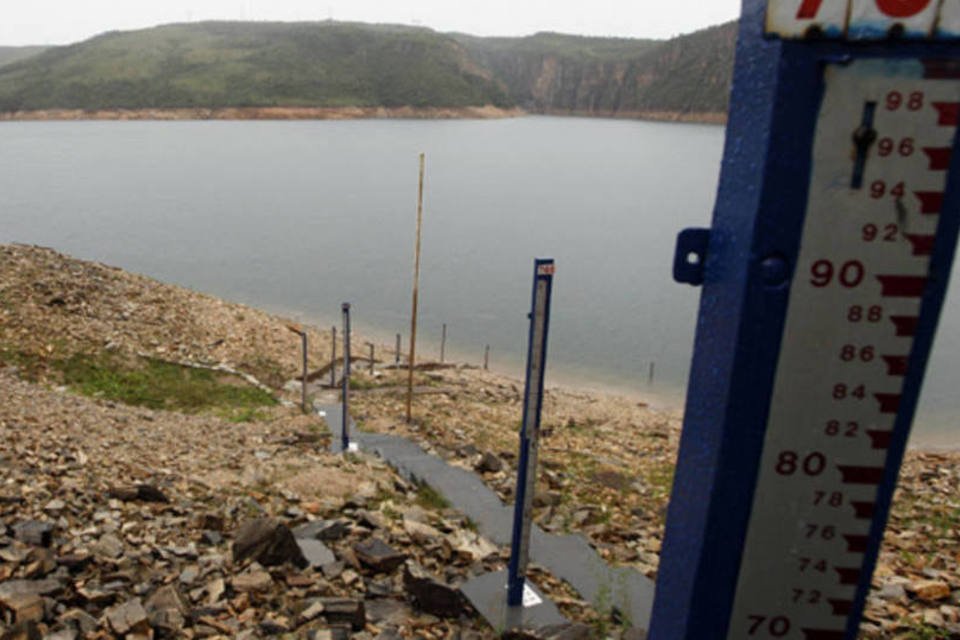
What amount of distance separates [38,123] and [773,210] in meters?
184

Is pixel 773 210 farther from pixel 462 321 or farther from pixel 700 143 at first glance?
pixel 700 143

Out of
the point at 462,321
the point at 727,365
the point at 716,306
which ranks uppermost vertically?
the point at 716,306

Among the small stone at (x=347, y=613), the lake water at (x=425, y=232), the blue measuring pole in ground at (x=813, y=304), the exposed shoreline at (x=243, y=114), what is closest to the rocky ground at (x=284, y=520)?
the small stone at (x=347, y=613)

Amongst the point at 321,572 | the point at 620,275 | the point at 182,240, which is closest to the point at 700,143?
the point at 620,275

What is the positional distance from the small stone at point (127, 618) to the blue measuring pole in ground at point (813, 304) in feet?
11.6

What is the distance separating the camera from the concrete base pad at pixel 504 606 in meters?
5.05

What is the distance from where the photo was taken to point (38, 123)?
15212cm

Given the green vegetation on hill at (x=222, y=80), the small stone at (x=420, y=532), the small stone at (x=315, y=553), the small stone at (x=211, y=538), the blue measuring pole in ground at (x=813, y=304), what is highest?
the green vegetation on hill at (x=222, y=80)

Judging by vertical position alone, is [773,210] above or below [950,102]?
below

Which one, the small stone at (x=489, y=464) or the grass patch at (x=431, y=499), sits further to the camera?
the small stone at (x=489, y=464)

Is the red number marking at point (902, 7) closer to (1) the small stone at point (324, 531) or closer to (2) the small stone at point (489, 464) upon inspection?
(1) the small stone at point (324, 531)

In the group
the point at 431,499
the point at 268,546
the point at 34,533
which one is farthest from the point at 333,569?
the point at 431,499

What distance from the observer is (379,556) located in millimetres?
5660

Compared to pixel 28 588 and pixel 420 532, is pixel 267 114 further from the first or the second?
pixel 28 588
